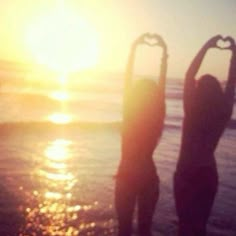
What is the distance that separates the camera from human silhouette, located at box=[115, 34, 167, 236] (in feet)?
16.0

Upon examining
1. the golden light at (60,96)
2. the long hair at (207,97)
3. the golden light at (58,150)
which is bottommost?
the golden light at (60,96)

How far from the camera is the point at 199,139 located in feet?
15.2

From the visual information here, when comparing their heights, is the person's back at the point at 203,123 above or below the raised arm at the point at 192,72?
below

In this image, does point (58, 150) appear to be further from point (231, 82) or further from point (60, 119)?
point (60, 119)

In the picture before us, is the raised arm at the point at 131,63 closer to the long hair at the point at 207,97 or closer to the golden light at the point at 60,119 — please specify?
the long hair at the point at 207,97

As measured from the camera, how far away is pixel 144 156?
4930 mm

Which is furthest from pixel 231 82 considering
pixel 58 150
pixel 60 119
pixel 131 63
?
pixel 60 119

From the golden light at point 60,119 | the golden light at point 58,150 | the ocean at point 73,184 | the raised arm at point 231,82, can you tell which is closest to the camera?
the raised arm at point 231,82

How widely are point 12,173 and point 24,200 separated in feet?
7.42

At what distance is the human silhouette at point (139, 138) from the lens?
488 centimetres

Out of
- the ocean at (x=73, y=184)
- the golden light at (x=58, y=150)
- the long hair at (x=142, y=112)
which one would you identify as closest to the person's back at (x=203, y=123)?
the long hair at (x=142, y=112)

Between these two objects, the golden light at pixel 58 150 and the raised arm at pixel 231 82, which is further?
the golden light at pixel 58 150

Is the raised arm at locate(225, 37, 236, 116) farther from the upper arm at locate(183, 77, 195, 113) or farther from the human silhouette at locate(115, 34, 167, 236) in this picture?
the human silhouette at locate(115, 34, 167, 236)

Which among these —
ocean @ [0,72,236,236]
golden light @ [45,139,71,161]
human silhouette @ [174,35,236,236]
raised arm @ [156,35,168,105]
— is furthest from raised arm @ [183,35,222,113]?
golden light @ [45,139,71,161]
